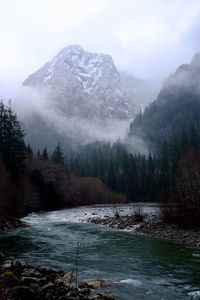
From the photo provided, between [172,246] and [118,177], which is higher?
[118,177]

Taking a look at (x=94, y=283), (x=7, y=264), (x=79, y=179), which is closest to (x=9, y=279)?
(x=7, y=264)

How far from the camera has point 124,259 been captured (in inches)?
930

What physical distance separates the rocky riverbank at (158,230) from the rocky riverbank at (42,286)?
1433cm

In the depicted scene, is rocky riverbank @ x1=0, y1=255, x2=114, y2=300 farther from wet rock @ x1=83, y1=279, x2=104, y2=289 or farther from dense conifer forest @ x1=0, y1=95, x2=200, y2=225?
dense conifer forest @ x1=0, y1=95, x2=200, y2=225

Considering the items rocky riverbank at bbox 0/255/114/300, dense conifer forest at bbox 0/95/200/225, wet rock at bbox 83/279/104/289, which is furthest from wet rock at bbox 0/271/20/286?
dense conifer forest at bbox 0/95/200/225

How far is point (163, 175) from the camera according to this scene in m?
130

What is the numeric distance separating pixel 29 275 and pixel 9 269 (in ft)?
5.43

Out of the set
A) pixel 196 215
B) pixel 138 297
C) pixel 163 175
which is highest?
pixel 163 175

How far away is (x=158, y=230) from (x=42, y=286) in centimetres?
2219

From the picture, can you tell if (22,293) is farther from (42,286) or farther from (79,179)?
(79,179)

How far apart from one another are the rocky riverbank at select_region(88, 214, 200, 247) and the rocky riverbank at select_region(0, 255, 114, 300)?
14332 millimetres

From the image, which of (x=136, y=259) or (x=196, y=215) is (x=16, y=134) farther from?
(x=136, y=259)

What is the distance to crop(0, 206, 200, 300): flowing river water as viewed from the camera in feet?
54.9

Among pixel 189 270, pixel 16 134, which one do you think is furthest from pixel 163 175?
pixel 189 270
